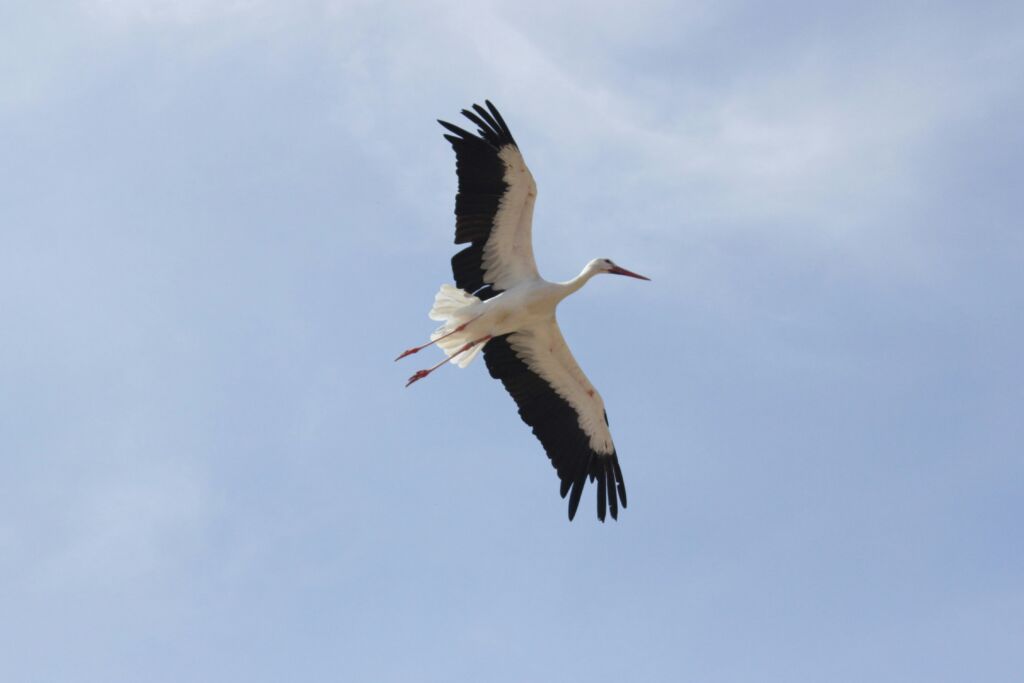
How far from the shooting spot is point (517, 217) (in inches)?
679

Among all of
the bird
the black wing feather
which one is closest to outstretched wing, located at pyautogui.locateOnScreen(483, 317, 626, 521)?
the bird

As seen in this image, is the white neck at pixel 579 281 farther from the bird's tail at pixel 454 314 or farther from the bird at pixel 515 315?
Answer: the bird's tail at pixel 454 314

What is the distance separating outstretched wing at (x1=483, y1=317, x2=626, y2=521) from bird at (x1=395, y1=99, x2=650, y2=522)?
11 mm

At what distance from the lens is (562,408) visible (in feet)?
60.2

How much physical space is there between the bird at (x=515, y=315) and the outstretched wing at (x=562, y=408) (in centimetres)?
1

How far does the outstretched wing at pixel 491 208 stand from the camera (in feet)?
55.6

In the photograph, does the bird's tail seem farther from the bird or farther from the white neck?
the white neck

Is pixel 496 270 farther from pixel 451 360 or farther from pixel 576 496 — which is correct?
pixel 576 496

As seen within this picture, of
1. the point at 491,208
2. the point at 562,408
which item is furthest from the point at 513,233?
the point at 562,408

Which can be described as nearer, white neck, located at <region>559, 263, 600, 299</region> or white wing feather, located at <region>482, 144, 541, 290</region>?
white wing feather, located at <region>482, 144, 541, 290</region>

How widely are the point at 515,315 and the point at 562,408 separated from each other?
4.94ft

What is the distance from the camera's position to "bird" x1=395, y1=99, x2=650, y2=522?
16984mm

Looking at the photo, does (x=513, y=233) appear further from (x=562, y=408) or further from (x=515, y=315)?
(x=562, y=408)

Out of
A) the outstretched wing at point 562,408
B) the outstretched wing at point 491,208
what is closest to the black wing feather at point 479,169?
the outstretched wing at point 491,208
